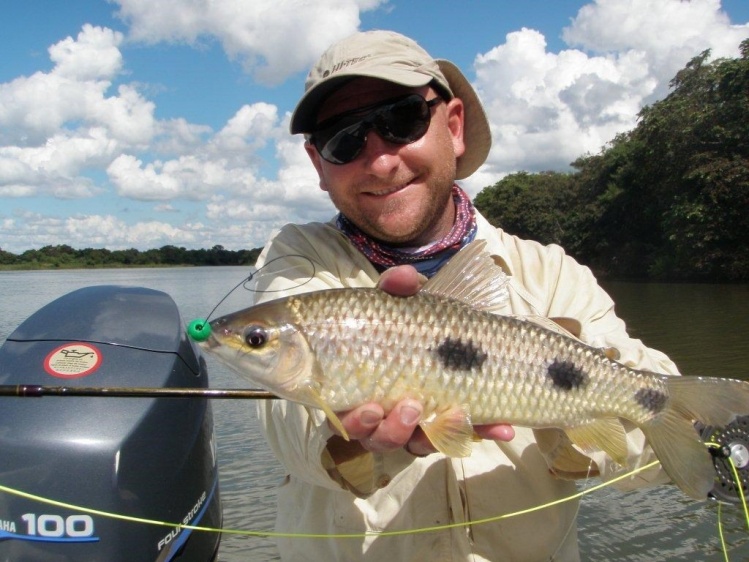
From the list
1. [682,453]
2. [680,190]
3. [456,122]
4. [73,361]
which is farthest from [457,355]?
[680,190]

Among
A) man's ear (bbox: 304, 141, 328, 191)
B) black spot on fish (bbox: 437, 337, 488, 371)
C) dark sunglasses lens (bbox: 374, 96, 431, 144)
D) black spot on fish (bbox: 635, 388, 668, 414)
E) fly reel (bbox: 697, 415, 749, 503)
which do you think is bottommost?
fly reel (bbox: 697, 415, 749, 503)

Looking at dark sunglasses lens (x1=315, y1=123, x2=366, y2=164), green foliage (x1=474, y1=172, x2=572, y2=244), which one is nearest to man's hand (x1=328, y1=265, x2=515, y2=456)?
dark sunglasses lens (x1=315, y1=123, x2=366, y2=164)

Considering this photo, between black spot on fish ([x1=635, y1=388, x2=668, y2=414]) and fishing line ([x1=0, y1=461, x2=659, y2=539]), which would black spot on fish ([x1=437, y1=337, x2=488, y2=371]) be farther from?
fishing line ([x1=0, y1=461, x2=659, y2=539])

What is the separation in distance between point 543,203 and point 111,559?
219 feet

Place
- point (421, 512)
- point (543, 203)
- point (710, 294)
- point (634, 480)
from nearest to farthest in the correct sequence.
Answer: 1. point (421, 512)
2. point (634, 480)
3. point (710, 294)
4. point (543, 203)

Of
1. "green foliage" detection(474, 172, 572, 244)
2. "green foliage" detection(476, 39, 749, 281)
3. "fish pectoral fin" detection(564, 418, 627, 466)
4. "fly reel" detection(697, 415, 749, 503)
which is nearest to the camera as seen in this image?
"fish pectoral fin" detection(564, 418, 627, 466)

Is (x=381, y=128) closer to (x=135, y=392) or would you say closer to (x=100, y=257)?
(x=135, y=392)

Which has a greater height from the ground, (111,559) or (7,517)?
(7,517)

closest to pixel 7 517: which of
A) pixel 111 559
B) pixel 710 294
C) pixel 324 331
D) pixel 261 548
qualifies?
pixel 111 559

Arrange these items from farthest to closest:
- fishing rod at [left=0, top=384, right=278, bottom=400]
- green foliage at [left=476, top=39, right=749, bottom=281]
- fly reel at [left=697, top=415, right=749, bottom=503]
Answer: green foliage at [left=476, top=39, right=749, bottom=281] → fly reel at [left=697, top=415, right=749, bottom=503] → fishing rod at [left=0, top=384, right=278, bottom=400]

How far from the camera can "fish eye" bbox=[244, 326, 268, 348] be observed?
2477 mm

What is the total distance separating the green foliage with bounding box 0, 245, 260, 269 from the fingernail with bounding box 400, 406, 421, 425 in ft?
376

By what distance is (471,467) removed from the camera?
9.96 feet

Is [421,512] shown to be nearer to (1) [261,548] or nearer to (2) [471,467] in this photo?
(2) [471,467]
